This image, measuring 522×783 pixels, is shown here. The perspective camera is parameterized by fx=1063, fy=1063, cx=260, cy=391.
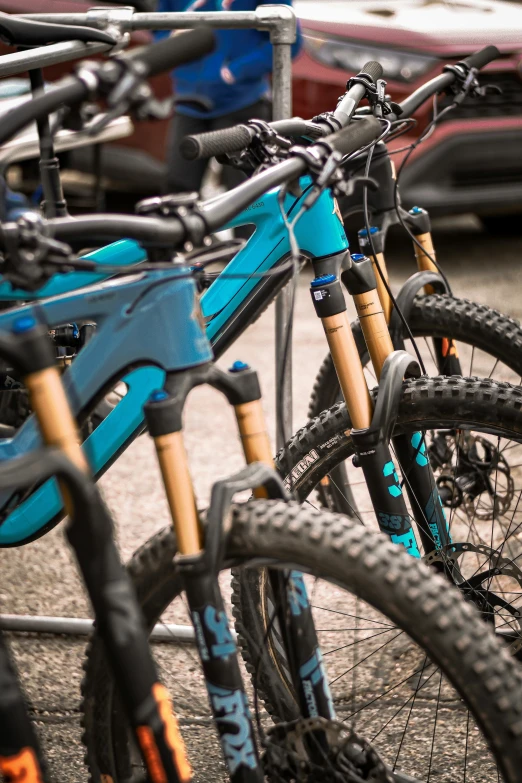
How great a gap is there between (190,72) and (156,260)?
2886mm

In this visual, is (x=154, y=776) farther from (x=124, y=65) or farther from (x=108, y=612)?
(x=124, y=65)

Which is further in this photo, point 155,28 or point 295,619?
point 155,28

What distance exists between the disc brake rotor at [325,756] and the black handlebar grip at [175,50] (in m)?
1.12

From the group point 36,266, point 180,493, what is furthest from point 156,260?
point 180,493

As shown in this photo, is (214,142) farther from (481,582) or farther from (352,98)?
(481,582)

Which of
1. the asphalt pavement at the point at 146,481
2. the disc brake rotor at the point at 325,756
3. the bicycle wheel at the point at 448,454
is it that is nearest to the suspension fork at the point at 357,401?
the bicycle wheel at the point at 448,454

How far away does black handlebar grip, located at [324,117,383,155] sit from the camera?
182 cm

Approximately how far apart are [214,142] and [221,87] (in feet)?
8.39

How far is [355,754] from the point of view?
1771 millimetres


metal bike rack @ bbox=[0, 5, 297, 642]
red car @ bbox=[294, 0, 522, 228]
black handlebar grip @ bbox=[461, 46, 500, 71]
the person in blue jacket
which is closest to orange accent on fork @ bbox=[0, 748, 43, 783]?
metal bike rack @ bbox=[0, 5, 297, 642]

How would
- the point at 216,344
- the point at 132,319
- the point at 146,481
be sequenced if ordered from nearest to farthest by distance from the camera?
the point at 132,319 < the point at 216,344 < the point at 146,481

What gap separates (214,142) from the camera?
1.89 metres

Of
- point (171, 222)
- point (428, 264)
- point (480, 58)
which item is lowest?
point (171, 222)

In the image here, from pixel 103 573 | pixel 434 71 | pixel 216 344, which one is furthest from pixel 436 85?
pixel 434 71
